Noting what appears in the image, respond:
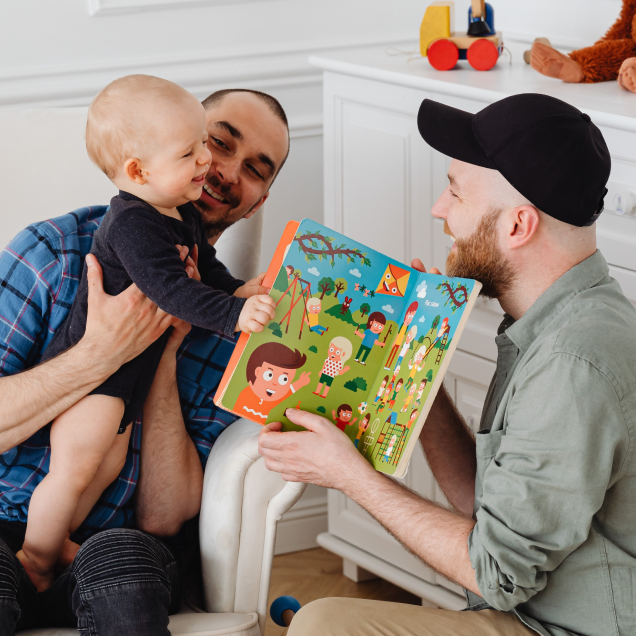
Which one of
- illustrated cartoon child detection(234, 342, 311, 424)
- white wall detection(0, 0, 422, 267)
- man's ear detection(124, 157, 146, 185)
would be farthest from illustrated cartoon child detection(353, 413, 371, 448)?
white wall detection(0, 0, 422, 267)

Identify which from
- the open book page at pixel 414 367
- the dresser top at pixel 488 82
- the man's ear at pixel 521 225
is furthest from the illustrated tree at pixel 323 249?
the dresser top at pixel 488 82

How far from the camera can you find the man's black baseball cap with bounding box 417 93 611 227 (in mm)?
1034

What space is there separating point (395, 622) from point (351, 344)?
0.40 meters

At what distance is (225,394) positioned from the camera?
1093 mm

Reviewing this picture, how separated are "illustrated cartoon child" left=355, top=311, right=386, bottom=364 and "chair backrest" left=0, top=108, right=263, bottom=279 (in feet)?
2.34

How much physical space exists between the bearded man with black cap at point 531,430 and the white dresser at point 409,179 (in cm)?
31

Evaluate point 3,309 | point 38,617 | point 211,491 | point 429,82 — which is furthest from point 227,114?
point 38,617

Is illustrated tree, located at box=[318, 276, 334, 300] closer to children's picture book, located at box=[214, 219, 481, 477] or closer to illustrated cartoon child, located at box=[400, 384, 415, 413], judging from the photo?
children's picture book, located at box=[214, 219, 481, 477]

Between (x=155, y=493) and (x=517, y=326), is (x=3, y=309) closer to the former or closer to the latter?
(x=155, y=493)

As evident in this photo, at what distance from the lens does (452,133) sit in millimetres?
1131

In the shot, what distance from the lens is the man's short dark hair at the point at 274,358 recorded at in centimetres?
110

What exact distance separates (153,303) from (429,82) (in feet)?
2.38

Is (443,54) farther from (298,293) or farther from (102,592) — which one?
(102,592)

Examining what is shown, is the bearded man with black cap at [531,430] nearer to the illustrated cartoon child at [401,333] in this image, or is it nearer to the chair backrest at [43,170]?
the illustrated cartoon child at [401,333]
